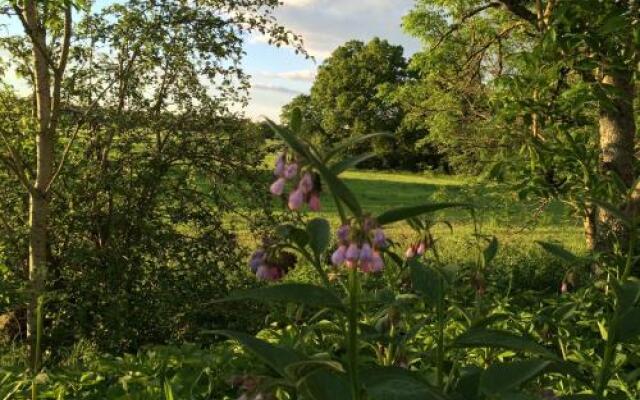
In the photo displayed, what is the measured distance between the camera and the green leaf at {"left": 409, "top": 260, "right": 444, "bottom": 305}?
164 centimetres

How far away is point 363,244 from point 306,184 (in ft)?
0.54

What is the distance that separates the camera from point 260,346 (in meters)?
1.31

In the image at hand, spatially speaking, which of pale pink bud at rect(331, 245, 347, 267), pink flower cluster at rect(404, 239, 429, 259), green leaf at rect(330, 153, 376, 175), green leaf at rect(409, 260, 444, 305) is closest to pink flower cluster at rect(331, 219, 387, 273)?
pale pink bud at rect(331, 245, 347, 267)

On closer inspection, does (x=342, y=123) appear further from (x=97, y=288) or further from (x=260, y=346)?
(x=260, y=346)

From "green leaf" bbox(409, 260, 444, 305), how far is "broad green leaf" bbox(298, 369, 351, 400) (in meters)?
0.43

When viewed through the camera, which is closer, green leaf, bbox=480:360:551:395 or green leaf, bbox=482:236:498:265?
green leaf, bbox=480:360:551:395

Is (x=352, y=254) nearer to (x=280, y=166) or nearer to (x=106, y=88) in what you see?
(x=280, y=166)

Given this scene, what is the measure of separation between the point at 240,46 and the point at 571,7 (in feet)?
9.37

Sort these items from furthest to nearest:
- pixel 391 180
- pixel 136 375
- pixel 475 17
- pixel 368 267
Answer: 1. pixel 391 180
2. pixel 475 17
3. pixel 136 375
4. pixel 368 267

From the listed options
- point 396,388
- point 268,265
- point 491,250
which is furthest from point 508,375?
point 491,250

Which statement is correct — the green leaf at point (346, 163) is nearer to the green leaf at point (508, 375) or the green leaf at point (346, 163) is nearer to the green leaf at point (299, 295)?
the green leaf at point (299, 295)

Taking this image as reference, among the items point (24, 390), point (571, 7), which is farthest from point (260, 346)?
point (571, 7)

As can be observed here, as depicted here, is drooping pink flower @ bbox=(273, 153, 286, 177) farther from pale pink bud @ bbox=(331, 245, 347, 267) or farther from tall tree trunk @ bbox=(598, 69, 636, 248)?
tall tree trunk @ bbox=(598, 69, 636, 248)

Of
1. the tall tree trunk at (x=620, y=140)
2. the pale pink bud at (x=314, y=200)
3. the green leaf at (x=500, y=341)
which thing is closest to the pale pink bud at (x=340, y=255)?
the pale pink bud at (x=314, y=200)
